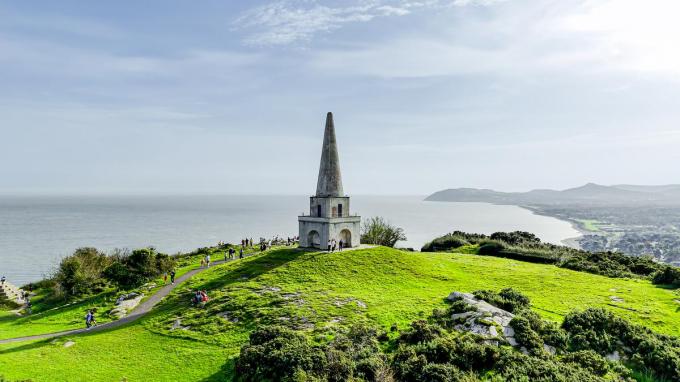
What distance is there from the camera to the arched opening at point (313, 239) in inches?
1535

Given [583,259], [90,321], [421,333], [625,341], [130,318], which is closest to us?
[421,333]

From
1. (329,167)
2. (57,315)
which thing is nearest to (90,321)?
(57,315)

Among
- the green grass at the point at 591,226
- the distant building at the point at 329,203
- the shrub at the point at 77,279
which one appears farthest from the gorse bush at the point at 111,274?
the green grass at the point at 591,226

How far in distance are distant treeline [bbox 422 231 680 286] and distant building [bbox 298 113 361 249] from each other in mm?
19710

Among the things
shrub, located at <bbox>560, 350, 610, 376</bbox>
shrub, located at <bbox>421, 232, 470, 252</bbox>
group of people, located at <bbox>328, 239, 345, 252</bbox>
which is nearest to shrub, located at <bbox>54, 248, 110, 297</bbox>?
group of people, located at <bbox>328, 239, 345, 252</bbox>

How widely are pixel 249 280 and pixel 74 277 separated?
63.6 ft

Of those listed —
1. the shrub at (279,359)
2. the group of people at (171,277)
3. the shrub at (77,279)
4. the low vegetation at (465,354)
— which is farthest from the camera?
the shrub at (77,279)

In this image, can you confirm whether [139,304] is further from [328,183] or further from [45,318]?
[328,183]

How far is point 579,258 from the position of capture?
1602 inches

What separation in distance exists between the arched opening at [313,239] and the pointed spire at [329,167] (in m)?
4.06

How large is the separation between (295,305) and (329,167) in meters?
17.5

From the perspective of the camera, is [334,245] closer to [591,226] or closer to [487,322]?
[487,322]

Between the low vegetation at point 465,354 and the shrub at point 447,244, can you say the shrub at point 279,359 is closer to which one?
the low vegetation at point 465,354

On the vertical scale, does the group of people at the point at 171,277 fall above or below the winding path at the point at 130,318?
above
